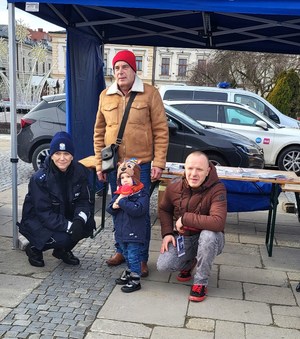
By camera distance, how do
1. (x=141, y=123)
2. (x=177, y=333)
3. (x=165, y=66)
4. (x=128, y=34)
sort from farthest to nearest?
(x=165, y=66) → (x=128, y=34) → (x=141, y=123) → (x=177, y=333)

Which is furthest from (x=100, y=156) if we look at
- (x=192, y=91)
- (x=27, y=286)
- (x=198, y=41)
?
(x=192, y=91)

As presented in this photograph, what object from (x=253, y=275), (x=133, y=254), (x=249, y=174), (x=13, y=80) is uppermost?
(x=13, y=80)

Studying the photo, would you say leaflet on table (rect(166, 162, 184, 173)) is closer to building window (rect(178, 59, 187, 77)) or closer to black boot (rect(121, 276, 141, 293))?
black boot (rect(121, 276, 141, 293))

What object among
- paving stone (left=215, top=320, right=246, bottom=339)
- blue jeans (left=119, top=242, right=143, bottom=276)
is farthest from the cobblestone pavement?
paving stone (left=215, top=320, right=246, bottom=339)

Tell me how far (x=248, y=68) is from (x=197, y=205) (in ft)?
103

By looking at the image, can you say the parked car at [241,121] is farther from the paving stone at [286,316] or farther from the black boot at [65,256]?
the paving stone at [286,316]

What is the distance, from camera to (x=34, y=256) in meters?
3.80

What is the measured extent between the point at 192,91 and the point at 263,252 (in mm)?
7230

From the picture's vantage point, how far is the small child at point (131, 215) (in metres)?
3.25

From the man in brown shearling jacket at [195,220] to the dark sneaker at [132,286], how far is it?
0.23 meters

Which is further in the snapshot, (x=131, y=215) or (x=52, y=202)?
(x=52, y=202)

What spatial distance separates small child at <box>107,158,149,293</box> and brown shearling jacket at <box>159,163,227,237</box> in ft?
0.70

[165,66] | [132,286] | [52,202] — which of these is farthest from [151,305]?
[165,66]

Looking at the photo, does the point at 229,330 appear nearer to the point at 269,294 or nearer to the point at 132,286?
the point at 269,294
